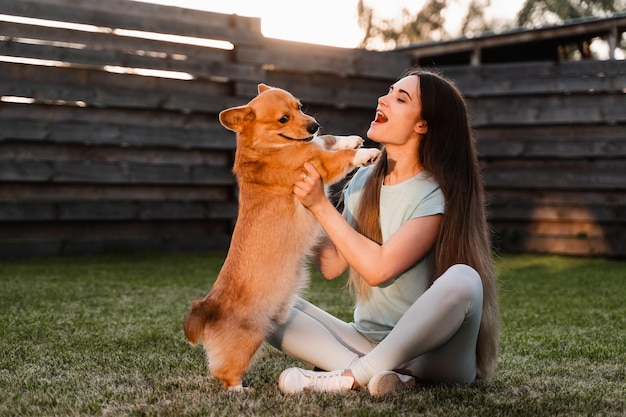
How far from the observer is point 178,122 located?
6.79 metres

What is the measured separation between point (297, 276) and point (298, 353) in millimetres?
274

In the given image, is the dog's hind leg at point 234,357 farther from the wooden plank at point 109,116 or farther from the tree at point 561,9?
the tree at point 561,9

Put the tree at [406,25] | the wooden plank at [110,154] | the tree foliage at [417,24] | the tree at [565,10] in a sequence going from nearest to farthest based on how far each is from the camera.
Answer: the wooden plank at [110,154] → the tree at [565,10] → the tree foliage at [417,24] → the tree at [406,25]

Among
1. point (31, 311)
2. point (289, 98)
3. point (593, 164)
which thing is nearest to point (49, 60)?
point (31, 311)

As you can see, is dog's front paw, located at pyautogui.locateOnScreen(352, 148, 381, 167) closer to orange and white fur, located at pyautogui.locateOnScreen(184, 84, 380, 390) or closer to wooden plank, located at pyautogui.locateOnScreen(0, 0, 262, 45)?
orange and white fur, located at pyautogui.locateOnScreen(184, 84, 380, 390)

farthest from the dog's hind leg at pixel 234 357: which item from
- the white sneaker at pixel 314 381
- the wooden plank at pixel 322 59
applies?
the wooden plank at pixel 322 59

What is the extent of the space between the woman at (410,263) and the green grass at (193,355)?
0.34ft

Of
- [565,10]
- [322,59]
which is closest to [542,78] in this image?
[322,59]

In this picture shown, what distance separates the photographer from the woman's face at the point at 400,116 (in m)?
2.55

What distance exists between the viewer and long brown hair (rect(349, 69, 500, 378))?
243cm

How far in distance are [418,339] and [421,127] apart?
0.76m

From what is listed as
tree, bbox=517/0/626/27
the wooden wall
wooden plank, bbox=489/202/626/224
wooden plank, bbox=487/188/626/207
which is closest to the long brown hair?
the wooden wall

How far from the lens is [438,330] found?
2246mm

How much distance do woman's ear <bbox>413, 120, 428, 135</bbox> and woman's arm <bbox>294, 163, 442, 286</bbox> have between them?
319 millimetres
